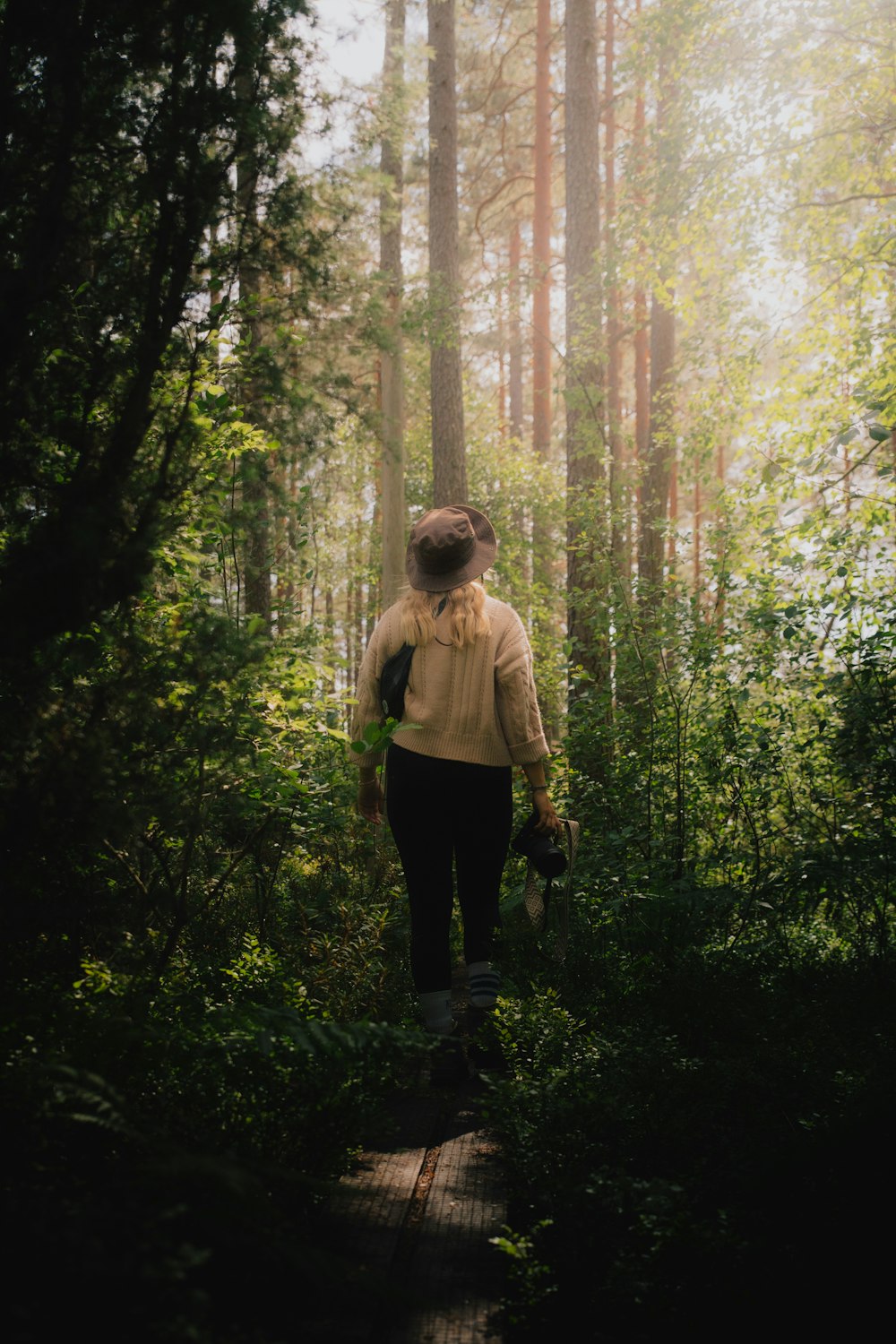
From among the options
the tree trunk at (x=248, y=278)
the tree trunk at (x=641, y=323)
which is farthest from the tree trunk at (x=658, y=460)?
the tree trunk at (x=248, y=278)

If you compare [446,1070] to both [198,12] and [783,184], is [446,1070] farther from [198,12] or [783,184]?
[783,184]

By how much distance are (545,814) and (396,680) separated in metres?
0.93

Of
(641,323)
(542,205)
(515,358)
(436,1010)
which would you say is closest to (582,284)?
(641,323)

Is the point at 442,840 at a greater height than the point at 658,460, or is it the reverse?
the point at 658,460

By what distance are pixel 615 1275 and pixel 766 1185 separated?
489mm

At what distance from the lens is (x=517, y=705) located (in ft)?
12.5

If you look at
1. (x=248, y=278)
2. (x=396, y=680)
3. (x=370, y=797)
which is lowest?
(x=370, y=797)

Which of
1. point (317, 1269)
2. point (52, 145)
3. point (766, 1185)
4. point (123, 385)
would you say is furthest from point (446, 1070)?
point (52, 145)

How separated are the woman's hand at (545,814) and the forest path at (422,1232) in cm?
118

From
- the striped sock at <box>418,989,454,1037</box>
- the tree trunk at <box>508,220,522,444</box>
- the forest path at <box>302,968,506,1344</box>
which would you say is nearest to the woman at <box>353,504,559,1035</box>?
the striped sock at <box>418,989,454,1037</box>

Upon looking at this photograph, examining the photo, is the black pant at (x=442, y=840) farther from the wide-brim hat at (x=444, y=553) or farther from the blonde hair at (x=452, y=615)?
the wide-brim hat at (x=444, y=553)

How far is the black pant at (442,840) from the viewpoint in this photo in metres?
3.68

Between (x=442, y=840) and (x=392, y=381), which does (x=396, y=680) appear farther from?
(x=392, y=381)

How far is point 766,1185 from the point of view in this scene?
7.27 ft
